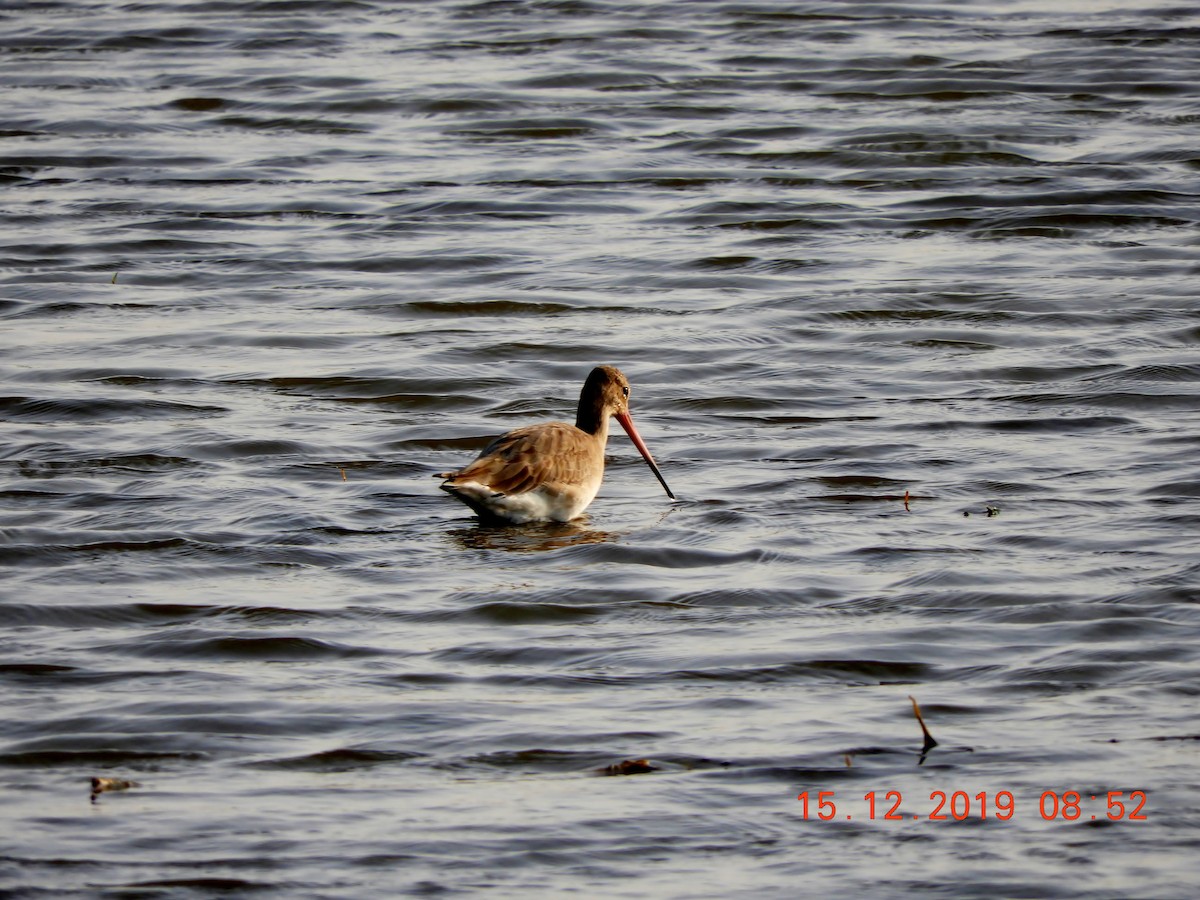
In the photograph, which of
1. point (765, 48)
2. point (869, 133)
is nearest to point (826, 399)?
point (869, 133)

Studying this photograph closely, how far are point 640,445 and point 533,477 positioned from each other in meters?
0.86

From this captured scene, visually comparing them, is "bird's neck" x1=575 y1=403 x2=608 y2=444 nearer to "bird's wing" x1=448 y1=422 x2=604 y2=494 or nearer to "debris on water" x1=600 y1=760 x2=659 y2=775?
"bird's wing" x1=448 y1=422 x2=604 y2=494

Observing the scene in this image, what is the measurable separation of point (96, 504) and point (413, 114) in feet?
30.6

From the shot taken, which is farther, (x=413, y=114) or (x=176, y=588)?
(x=413, y=114)

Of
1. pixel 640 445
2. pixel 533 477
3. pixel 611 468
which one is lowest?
pixel 611 468

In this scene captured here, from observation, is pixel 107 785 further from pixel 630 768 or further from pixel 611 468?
pixel 611 468

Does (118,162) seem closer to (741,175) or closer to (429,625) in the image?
(741,175)

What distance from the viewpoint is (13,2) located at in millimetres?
21734

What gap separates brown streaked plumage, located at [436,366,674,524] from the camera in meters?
8.30
